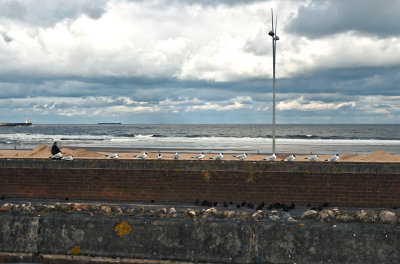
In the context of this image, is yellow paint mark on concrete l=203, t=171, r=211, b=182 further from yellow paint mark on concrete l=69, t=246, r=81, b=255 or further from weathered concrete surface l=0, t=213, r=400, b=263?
yellow paint mark on concrete l=69, t=246, r=81, b=255

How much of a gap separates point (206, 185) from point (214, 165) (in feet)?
2.12

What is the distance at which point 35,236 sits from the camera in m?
5.29

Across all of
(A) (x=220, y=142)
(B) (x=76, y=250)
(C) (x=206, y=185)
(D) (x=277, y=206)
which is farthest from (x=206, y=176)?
(A) (x=220, y=142)

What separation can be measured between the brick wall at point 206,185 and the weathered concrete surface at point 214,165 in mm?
57

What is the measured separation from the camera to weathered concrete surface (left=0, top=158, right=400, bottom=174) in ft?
31.1

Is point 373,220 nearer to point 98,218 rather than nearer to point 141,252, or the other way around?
point 141,252

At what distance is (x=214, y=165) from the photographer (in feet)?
32.6

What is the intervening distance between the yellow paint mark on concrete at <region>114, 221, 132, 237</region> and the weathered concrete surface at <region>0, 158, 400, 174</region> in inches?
195

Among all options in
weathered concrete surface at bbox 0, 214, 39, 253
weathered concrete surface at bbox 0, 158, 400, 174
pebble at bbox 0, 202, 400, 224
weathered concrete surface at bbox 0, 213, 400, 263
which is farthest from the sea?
weathered concrete surface at bbox 0, 214, 39, 253

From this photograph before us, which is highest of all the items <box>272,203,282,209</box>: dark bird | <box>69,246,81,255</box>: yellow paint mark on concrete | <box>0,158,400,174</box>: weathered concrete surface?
<box>0,158,400,174</box>: weathered concrete surface

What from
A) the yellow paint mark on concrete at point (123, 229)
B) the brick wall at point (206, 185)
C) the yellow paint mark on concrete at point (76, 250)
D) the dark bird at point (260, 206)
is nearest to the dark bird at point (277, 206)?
the brick wall at point (206, 185)

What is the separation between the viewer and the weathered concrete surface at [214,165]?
373 inches

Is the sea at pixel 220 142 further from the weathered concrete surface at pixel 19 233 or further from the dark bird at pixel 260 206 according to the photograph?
the weathered concrete surface at pixel 19 233

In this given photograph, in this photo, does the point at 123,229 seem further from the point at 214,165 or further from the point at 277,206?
the point at 277,206
